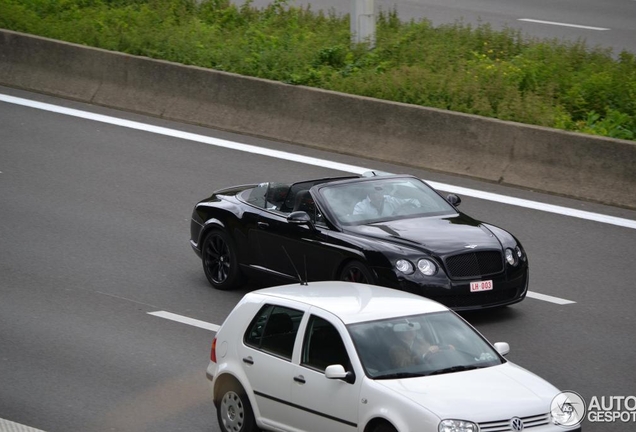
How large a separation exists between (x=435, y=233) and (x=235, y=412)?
390cm

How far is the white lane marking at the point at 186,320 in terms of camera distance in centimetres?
1265

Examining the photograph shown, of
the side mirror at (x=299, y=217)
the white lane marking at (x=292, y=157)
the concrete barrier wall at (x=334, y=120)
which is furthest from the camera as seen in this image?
the concrete barrier wall at (x=334, y=120)

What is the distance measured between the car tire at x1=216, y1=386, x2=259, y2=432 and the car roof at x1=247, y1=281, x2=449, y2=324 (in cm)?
84

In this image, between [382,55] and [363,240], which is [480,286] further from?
[382,55]

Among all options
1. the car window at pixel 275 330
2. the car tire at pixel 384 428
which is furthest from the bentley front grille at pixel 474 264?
the car tire at pixel 384 428

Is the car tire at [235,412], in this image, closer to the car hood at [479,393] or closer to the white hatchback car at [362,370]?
the white hatchback car at [362,370]

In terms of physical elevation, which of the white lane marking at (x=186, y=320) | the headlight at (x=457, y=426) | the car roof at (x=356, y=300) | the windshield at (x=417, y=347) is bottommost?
the white lane marking at (x=186, y=320)

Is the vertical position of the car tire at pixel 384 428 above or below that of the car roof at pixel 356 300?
below

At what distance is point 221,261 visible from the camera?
14148 mm

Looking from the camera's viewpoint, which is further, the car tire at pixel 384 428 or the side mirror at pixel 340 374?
the side mirror at pixel 340 374

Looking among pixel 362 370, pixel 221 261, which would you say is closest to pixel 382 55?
pixel 221 261

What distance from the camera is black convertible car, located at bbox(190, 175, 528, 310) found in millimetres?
12008

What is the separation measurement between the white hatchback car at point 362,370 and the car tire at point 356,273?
90.4 inches

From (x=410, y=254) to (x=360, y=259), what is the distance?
55cm
